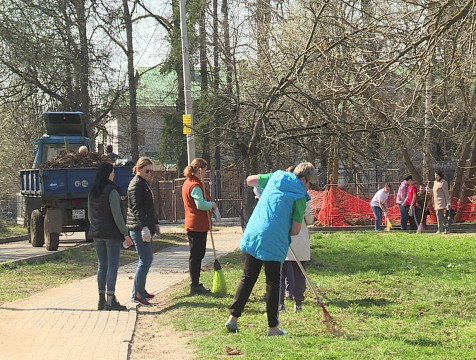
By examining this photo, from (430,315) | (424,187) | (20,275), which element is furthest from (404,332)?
(424,187)

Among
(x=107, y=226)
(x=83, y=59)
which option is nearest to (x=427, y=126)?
(x=107, y=226)

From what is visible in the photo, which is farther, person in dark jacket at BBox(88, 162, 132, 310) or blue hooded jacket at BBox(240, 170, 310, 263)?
person in dark jacket at BBox(88, 162, 132, 310)

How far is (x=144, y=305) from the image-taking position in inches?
383

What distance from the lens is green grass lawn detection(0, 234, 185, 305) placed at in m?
11.3

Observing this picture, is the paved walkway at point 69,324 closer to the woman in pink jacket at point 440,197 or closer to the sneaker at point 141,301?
the sneaker at point 141,301

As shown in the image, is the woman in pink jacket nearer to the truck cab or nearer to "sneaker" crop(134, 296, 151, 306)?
the truck cab

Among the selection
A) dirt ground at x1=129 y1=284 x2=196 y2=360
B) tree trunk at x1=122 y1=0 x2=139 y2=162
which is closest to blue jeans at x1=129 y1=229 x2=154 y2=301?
dirt ground at x1=129 y1=284 x2=196 y2=360

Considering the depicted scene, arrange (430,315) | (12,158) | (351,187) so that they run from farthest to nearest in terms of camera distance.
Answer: (12,158) < (351,187) < (430,315)

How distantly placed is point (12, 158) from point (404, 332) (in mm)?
42737

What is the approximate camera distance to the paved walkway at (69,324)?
6.94 meters

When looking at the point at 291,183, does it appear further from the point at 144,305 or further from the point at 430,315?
the point at 144,305

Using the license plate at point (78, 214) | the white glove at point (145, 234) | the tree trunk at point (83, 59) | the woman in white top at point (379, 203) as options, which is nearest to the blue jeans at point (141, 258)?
the white glove at point (145, 234)

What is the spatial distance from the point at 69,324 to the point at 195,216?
2.42m

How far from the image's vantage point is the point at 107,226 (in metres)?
9.10
